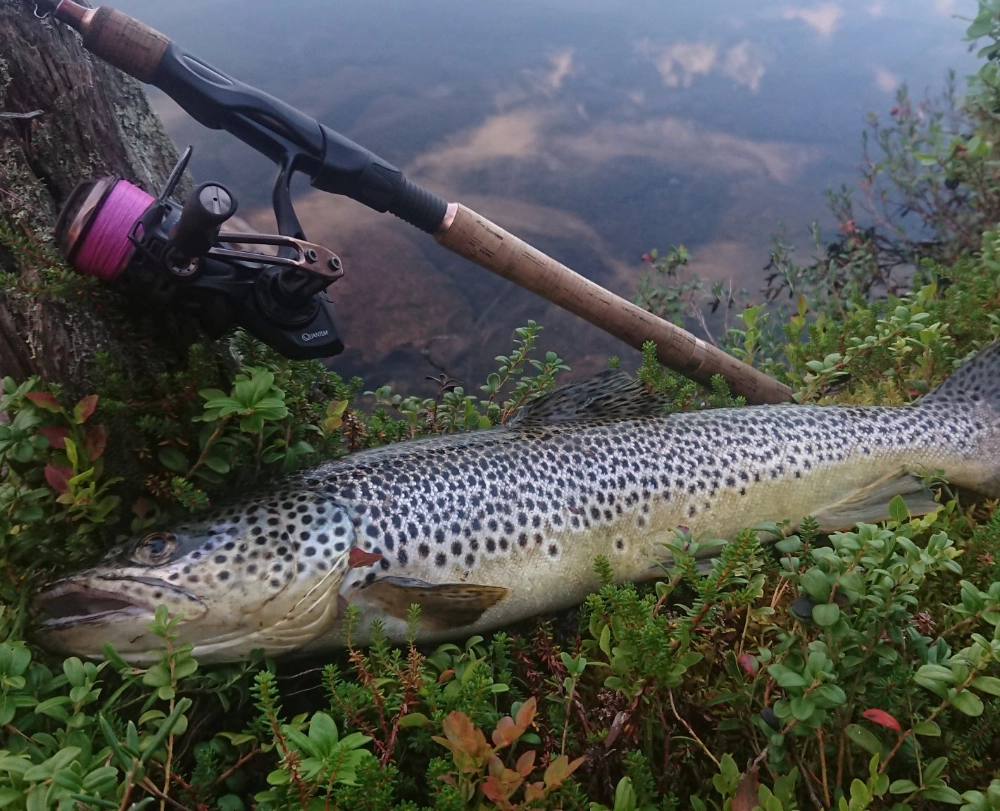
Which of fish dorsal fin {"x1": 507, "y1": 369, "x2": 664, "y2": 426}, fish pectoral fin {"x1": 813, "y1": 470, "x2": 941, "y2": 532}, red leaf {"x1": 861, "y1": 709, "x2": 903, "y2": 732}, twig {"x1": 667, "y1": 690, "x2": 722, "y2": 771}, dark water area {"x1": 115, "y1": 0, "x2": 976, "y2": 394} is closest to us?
red leaf {"x1": 861, "y1": 709, "x2": 903, "y2": 732}

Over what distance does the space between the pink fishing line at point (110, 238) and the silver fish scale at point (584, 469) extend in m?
0.74

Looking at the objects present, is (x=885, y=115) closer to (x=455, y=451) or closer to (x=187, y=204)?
(x=455, y=451)

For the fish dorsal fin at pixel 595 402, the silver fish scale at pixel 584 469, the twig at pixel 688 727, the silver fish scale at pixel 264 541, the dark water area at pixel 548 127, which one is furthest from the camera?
the dark water area at pixel 548 127

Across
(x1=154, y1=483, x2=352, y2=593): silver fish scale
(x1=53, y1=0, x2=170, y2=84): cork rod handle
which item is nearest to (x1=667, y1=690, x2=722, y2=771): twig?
(x1=154, y1=483, x2=352, y2=593): silver fish scale

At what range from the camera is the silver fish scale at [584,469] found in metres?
2.10

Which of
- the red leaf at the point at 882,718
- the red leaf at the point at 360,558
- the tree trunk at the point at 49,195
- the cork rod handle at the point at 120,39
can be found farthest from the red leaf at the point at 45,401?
the red leaf at the point at 882,718

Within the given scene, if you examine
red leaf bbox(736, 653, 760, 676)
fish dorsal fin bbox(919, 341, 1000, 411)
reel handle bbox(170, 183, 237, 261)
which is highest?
fish dorsal fin bbox(919, 341, 1000, 411)

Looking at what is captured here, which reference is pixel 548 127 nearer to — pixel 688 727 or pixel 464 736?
pixel 688 727

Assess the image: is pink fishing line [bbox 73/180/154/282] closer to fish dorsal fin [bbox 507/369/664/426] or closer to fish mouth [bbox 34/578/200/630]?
fish mouth [bbox 34/578/200/630]

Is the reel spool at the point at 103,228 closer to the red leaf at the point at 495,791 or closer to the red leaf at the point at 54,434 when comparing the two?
the red leaf at the point at 54,434

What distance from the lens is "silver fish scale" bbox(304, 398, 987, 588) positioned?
2098 mm

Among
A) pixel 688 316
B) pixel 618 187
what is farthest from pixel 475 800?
pixel 618 187

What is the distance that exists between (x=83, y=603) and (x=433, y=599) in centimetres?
81

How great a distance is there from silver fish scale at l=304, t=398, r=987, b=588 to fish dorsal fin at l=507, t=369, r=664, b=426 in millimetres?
51
